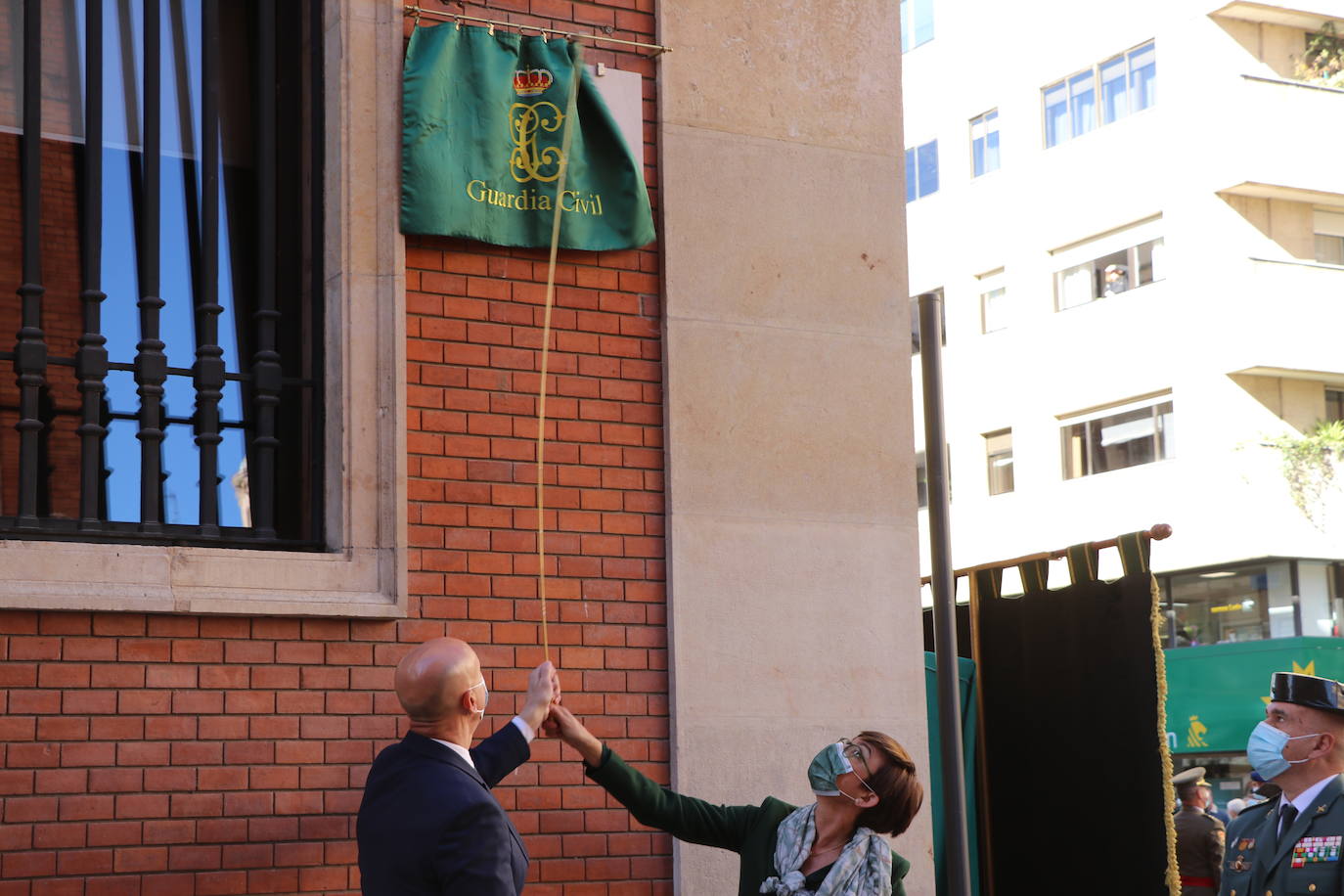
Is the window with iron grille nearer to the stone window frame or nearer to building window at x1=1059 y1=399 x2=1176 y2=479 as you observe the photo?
the stone window frame

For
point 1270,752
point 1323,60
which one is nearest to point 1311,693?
point 1270,752

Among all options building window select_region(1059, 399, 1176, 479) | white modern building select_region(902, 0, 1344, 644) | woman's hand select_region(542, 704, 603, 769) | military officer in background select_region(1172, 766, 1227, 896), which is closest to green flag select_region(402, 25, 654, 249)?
woman's hand select_region(542, 704, 603, 769)

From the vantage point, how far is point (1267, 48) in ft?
96.0

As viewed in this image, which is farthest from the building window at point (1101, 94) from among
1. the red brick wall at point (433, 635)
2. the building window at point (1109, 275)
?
the red brick wall at point (433, 635)

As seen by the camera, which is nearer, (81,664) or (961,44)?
(81,664)

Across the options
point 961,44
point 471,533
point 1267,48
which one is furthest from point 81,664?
point 961,44

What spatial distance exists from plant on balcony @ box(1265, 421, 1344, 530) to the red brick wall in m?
22.7

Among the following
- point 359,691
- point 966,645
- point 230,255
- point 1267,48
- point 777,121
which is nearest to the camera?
point 359,691

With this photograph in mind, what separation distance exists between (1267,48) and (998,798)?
967 inches

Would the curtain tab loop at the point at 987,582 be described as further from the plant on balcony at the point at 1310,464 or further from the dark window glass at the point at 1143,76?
the dark window glass at the point at 1143,76

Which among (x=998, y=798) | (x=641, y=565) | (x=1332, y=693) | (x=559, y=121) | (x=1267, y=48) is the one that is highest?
(x=1267, y=48)

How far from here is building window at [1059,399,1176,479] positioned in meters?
29.3

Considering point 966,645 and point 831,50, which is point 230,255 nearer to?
point 831,50

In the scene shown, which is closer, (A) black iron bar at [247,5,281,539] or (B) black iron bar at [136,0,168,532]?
(B) black iron bar at [136,0,168,532]
